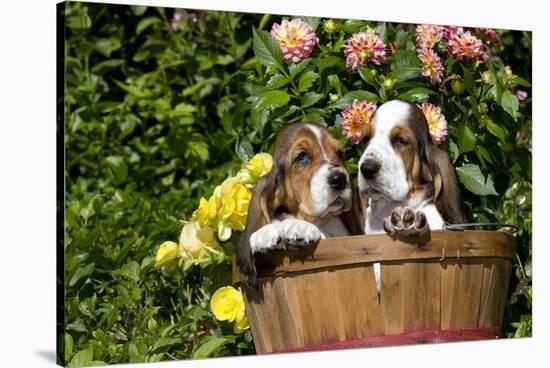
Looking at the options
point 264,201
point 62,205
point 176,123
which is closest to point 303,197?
point 264,201

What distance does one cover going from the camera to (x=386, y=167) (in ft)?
15.3

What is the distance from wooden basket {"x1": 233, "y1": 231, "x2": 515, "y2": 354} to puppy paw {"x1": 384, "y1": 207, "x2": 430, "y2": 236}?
0.05 meters

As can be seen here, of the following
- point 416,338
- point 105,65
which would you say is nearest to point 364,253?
point 416,338

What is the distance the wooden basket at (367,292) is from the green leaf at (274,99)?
0.84 m

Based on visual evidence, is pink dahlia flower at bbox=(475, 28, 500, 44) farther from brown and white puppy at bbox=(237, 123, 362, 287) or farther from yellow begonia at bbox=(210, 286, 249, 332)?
yellow begonia at bbox=(210, 286, 249, 332)

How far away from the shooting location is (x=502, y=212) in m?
5.79

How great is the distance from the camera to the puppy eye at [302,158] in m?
4.61

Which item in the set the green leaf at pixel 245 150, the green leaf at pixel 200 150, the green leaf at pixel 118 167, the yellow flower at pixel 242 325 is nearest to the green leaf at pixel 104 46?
the green leaf at pixel 118 167

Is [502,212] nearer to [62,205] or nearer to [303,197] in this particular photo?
[303,197]

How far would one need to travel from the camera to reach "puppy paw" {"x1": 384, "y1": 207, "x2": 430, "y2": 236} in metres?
4.53

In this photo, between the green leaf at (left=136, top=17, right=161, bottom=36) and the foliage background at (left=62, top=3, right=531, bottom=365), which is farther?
the green leaf at (left=136, top=17, right=161, bottom=36)

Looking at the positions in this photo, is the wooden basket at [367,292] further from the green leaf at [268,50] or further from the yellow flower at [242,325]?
the green leaf at [268,50]

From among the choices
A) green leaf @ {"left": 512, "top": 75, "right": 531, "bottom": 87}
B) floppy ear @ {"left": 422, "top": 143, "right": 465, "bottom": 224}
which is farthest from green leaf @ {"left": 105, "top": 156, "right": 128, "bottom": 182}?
floppy ear @ {"left": 422, "top": 143, "right": 465, "bottom": 224}

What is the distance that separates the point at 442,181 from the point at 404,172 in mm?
205
